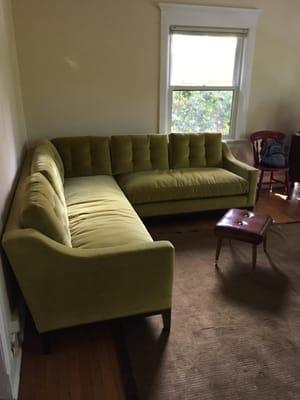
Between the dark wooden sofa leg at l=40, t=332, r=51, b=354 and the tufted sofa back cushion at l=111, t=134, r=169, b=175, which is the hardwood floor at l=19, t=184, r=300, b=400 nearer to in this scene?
the dark wooden sofa leg at l=40, t=332, r=51, b=354

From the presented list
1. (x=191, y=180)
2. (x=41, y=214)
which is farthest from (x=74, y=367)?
(x=191, y=180)

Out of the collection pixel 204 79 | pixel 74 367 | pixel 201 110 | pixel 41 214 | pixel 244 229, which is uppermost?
pixel 204 79

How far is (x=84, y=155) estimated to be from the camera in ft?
11.6

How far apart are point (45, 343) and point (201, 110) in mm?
3304

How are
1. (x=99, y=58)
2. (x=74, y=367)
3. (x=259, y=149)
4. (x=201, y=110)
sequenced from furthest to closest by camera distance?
(x=259, y=149) < (x=201, y=110) < (x=99, y=58) < (x=74, y=367)

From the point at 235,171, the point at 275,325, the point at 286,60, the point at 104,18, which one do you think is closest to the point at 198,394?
the point at 275,325

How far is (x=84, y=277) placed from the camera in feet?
5.53

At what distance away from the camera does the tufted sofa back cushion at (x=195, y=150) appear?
150 inches

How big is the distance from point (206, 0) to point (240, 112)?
1361 mm

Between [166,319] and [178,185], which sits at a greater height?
[178,185]

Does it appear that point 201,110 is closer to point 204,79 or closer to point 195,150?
point 204,79

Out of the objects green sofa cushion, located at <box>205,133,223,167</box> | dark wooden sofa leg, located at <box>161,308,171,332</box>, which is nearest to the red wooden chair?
green sofa cushion, located at <box>205,133,223,167</box>

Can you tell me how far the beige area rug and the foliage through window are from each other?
6.66 ft

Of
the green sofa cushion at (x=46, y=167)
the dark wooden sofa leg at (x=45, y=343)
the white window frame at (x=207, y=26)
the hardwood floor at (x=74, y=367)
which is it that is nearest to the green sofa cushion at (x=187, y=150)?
the white window frame at (x=207, y=26)
